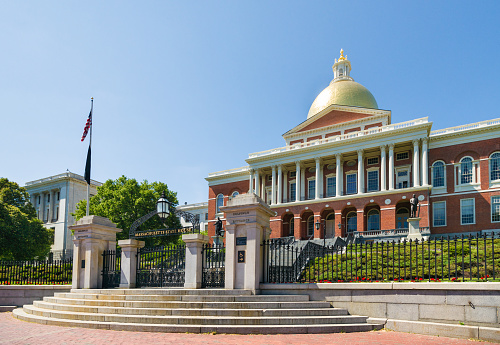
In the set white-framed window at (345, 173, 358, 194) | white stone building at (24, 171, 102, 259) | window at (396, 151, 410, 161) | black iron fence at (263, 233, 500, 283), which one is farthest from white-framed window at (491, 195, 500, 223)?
white stone building at (24, 171, 102, 259)

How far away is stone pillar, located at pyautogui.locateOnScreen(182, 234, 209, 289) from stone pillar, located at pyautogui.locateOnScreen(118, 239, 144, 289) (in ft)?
8.24

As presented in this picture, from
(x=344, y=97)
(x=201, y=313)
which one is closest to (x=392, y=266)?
(x=201, y=313)

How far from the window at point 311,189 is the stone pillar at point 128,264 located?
39.1m

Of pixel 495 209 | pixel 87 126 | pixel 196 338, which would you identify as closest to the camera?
pixel 196 338

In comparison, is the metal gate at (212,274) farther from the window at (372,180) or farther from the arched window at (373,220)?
the window at (372,180)

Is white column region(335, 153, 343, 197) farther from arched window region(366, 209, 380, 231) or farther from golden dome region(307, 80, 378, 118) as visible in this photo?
golden dome region(307, 80, 378, 118)

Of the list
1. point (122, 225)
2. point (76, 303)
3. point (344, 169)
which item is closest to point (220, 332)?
point (76, 303)

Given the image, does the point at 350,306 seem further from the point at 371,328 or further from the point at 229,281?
the point at 229,281

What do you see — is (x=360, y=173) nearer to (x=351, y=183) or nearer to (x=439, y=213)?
(x=351, y=183)

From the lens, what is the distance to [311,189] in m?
53.6

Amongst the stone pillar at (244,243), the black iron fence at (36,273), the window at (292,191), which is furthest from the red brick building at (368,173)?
the stone pillar at (244,243)

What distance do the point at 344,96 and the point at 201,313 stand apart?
50.5 m

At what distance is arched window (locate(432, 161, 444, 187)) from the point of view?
45431mm

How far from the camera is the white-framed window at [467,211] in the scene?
1693 inches
